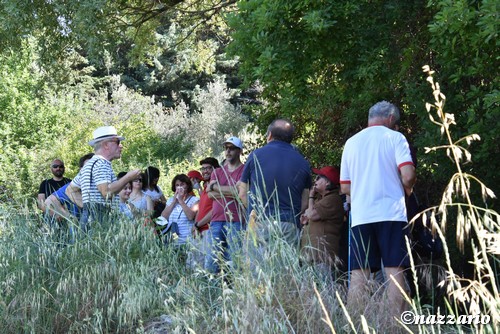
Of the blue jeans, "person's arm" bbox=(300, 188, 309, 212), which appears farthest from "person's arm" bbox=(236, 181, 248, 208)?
"person's arm" bbox=(300, 188, 309, 212)

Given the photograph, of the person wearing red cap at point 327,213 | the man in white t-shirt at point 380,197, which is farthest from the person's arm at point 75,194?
the man in white t-shirt at point 380,197

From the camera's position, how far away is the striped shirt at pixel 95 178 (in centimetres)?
803

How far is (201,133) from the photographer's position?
3419cm

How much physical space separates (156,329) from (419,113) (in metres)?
4.10

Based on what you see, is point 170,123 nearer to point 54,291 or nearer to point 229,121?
point 229,121

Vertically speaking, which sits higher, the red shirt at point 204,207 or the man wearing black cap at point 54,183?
the man wearing black cap at point 54,183

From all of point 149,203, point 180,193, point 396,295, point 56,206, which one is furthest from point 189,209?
point 396,295

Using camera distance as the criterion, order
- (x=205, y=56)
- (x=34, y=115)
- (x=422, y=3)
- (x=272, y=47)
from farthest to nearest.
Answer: (x=34, y=115) → (x=205, y=56) → (x=422, y=3) → (x=272, y=47)

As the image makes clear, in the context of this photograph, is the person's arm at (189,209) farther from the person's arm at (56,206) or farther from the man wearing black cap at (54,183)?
the man wearing black cap at (54,183)

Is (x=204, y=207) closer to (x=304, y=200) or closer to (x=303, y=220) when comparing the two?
(x=303, y=220)

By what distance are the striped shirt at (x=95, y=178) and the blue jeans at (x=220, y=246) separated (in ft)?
3.45

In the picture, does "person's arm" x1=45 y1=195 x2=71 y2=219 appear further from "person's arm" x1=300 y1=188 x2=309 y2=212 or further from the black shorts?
the black shorts

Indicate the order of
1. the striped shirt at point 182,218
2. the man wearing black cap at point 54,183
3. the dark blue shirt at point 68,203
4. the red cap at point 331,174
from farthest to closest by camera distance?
the man wearing black cap at point 54,183
the striped shirt at point 182,218
the dark blue shirt at point 68,203
the red cap at point 331,174

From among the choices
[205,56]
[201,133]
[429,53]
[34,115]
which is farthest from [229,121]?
[429,53]
